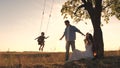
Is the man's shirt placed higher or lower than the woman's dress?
higher

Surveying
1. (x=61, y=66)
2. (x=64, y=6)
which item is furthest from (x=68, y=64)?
(x=64, y=6)

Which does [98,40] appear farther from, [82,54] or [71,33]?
[71,33]

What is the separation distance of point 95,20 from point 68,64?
5.06 metres

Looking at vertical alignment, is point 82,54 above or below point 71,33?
below

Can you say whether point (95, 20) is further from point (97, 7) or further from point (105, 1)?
point (105, 1)

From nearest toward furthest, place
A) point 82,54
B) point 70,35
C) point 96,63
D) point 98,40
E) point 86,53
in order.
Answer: point 96,63 → point 70,35 → point 86,53 → point 82,54 → point 98,40

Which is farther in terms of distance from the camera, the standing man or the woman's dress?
the woman's dress

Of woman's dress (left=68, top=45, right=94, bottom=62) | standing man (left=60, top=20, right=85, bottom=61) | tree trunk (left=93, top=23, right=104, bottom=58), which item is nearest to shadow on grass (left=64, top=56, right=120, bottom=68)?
woman's dress (left=68, top=45, right=94, bottom=62)

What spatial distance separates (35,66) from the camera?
76.6ft

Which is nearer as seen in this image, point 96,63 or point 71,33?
point 96,63

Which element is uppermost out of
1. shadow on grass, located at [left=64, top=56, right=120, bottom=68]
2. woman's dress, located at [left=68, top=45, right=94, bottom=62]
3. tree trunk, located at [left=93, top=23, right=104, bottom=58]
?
tree trunk, located at [left=93, top=23, right=104, bottom=58]

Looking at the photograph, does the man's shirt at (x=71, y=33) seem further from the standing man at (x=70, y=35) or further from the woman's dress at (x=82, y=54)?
the woman's dress at (x=82, y=54)

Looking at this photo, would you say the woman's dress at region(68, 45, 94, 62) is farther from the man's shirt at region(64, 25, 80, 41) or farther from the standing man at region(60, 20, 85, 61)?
the man's shirt at region(64, 25, 80, 41)

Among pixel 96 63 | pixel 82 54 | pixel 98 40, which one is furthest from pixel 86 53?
pixel 96 63
